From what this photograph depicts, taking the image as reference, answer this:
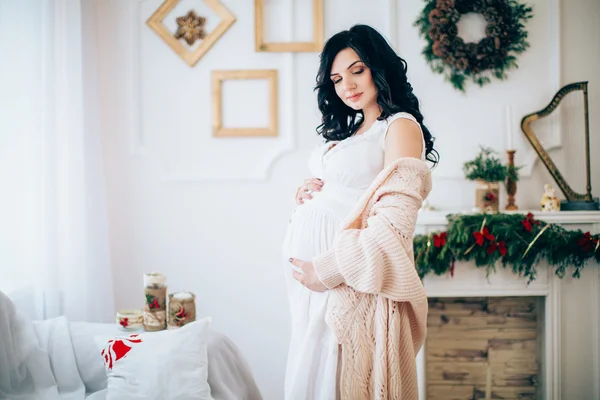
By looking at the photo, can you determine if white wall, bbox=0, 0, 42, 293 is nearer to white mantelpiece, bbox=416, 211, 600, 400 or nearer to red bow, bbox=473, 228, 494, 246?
white mantelpiece, bbox=416, 211, 600, 400

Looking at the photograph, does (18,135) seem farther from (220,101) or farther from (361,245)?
(361,245)

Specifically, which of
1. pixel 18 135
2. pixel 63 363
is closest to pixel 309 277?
pixel 63 363

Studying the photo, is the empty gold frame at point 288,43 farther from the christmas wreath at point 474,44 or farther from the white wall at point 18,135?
the white wall at point 18,135

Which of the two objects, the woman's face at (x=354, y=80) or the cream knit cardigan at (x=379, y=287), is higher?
the woman's face at (x=354, y=80)

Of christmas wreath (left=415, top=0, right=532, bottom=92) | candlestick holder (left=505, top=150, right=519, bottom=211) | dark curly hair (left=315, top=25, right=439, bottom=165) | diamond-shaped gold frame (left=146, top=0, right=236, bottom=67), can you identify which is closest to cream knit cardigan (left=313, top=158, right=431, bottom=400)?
dark curly hair (left=315, top=25, right=439, bottom=165)

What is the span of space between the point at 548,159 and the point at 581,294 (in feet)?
2.18

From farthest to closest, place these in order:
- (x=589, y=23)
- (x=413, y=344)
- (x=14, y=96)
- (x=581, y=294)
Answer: (x=589, y=23)
(x=581, y=294)
(x=14, y=96)
(x=413, y=344)

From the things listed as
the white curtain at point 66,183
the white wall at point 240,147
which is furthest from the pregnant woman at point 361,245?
the white curtain at point 66,183

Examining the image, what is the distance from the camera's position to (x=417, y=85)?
2.54 meters

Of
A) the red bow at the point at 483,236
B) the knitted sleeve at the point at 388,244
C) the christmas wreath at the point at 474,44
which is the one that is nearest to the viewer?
the knitted sleeve at the point at 388,244

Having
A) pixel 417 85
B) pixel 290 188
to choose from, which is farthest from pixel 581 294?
pixel 290 188

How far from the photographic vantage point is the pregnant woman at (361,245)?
4.08 feet

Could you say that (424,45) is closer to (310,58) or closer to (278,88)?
(310,58)

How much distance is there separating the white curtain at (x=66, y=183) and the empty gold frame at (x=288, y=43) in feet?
2.75
